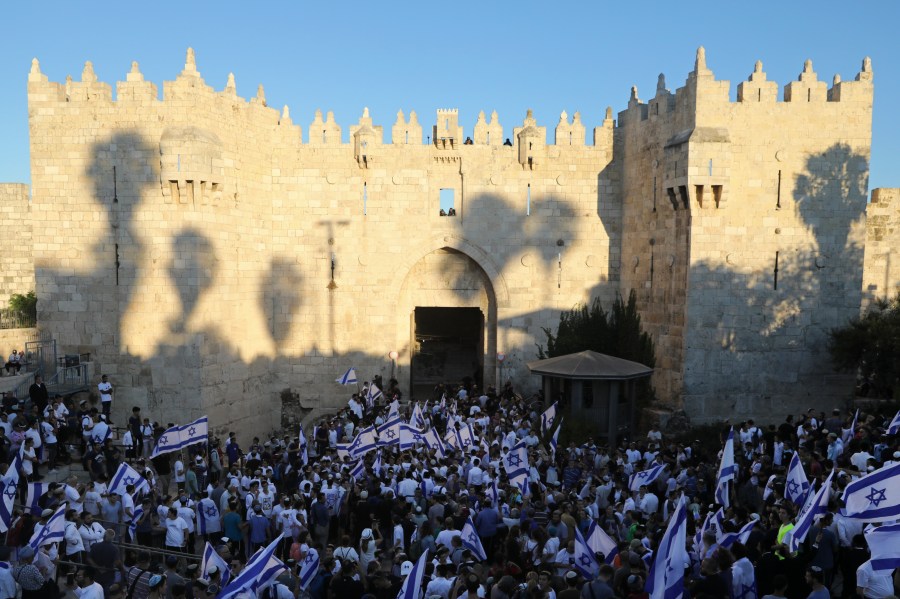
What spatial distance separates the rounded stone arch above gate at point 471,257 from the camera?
2322 centimetres

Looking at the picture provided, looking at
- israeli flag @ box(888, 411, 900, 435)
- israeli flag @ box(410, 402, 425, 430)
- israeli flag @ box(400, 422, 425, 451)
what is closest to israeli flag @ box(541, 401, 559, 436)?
israeli flag @ box(410, 402, 425, 430)

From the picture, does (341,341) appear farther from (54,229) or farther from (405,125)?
(54,229)

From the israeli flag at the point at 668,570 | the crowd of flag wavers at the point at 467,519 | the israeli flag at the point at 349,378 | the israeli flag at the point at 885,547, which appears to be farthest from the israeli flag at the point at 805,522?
the israeli flag at the point at 349,378

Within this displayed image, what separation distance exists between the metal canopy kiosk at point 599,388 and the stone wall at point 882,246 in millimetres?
10184

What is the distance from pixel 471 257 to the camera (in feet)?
76.5

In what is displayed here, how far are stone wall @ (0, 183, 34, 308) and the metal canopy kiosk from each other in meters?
19.4

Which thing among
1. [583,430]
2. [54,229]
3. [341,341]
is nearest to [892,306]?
[583,430]

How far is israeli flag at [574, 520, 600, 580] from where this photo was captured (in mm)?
8969

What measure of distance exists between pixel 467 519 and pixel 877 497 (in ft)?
16.8

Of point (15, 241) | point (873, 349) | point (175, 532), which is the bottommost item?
point (175, 532)

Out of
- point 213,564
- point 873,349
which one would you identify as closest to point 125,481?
point 213,564

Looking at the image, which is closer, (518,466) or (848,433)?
(518,466)

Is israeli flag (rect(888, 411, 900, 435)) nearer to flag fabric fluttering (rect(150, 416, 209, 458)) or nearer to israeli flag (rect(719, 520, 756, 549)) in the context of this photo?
israeli flag (rect(719, 520, 756, 549))

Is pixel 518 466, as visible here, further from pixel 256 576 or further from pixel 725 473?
pixel 256 576
